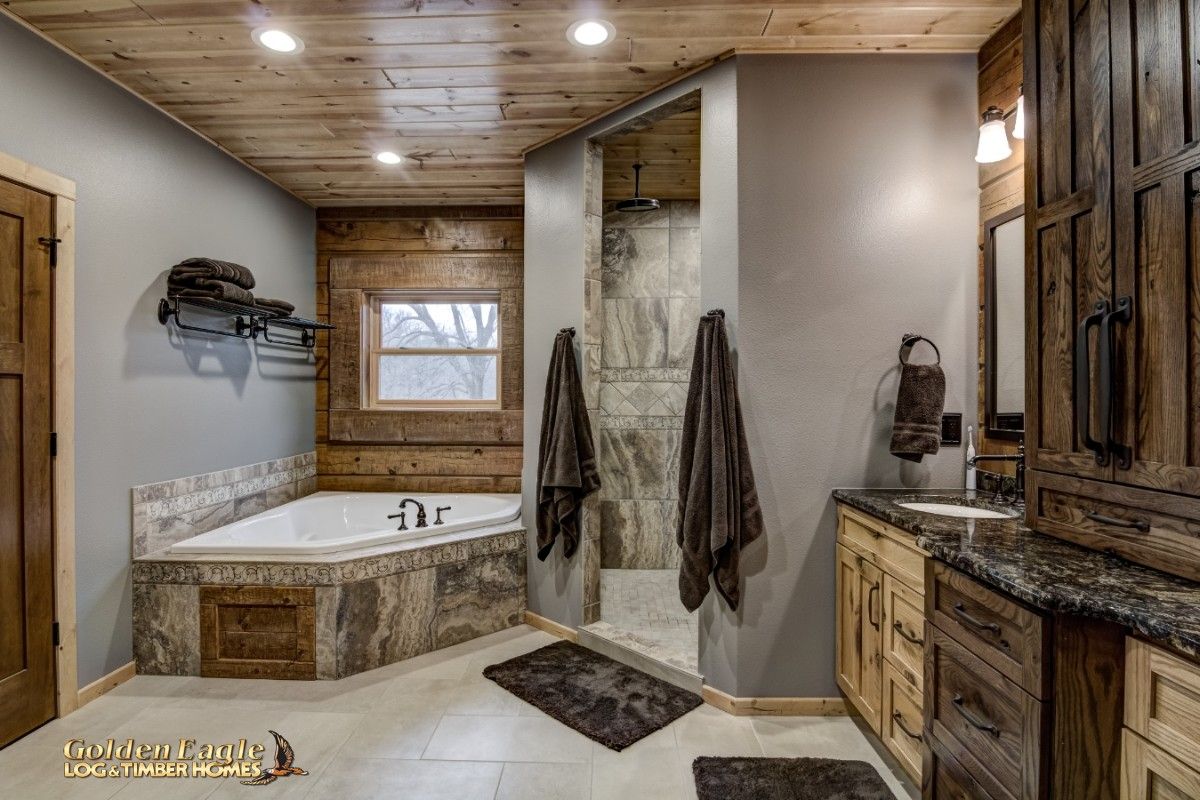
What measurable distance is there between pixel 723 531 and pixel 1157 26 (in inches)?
66.9

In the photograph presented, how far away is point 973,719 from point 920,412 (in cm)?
110

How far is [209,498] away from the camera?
2.98 metres

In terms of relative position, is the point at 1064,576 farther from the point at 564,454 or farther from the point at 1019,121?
the point at 564,454

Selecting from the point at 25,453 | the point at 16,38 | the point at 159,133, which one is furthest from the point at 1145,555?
the point at 159,133

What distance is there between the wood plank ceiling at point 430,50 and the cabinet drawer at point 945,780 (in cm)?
229

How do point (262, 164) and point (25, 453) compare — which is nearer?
point (25, 453)

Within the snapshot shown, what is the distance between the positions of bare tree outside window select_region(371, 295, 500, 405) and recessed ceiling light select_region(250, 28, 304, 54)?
200 cm

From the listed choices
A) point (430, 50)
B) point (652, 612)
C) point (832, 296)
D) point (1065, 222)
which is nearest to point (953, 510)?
point (832, 296)

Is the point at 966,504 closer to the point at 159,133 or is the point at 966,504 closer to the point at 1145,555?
the point at 1145,555

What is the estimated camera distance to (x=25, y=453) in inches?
82.1

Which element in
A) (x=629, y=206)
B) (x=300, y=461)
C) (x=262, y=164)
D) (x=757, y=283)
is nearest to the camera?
(x=757, y=283)

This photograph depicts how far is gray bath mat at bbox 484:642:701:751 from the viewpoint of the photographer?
212 cm

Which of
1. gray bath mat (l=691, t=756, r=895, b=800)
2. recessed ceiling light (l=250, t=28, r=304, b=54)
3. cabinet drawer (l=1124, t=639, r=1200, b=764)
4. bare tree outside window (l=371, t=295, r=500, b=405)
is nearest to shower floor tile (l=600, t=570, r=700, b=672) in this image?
gray bath mat (l=691, t=756, r=895, b=800)

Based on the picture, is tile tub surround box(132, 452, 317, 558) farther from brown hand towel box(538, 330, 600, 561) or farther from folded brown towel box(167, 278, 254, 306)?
brown hand towel box(538, 330, 600, 561)
